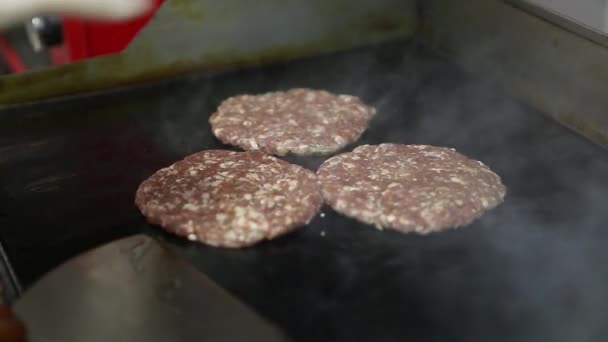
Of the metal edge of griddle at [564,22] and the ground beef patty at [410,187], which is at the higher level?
the metal edge of griddle at [564,22]

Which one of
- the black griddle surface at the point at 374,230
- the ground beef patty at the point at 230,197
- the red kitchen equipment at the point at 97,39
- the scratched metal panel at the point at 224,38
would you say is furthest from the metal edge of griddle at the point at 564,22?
the red kitchen equipment at the point at 97,39

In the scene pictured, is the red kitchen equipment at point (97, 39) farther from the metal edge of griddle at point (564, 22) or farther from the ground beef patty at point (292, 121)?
the metal edge of griddle at point (564, 22)

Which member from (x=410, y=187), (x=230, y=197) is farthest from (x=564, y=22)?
(x=230, y=197)

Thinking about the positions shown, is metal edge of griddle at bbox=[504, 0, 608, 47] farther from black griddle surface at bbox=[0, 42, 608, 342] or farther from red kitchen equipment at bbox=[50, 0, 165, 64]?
red kitchen equipment at bbox=[50, 0, 165, 64]

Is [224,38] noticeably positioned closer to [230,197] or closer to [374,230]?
[230,197]

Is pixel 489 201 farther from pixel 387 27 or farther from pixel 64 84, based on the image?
pixel 64 84

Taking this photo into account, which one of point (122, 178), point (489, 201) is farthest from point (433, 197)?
point (122, 178)
